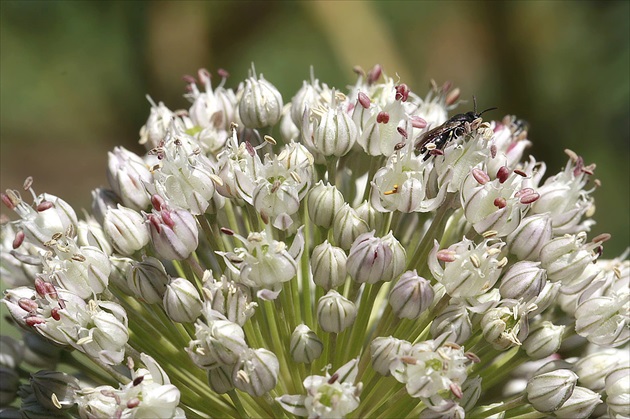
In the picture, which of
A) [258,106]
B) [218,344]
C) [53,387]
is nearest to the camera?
[218,344]

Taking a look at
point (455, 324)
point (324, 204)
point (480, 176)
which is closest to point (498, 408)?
point (455, 324)

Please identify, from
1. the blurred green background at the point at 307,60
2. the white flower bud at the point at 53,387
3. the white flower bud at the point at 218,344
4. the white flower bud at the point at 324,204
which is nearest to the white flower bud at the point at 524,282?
the white flower bud at the point at 324,204

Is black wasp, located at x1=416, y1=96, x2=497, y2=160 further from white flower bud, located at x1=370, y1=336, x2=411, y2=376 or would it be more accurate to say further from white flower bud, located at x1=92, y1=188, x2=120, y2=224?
white flower bud, located at x1=92, y1=188, x2=120, y2=224

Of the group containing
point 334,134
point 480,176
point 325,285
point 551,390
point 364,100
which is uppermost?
point 364,100

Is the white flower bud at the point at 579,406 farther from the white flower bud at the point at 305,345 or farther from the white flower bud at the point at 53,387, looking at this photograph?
the white flower bud at the point at 53,387

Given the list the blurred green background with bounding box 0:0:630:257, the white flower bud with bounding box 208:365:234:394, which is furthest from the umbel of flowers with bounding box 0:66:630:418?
the blurred green background with bounding box 0:0:630:257

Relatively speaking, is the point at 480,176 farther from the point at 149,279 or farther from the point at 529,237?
the point at 149,279

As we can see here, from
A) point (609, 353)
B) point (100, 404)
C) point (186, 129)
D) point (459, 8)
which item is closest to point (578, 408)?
point (609, 353)
